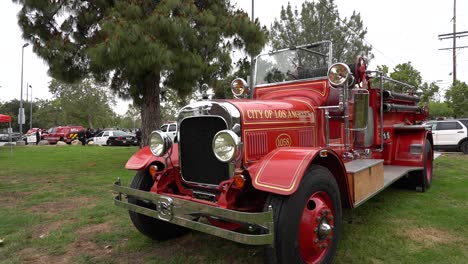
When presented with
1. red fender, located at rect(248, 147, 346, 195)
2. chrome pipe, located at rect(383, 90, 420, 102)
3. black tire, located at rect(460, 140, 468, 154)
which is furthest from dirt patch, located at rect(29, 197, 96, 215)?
black tire, located at rect(460, 140, 468, 154)

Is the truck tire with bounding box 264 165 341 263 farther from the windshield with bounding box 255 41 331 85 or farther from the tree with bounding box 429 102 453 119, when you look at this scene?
the tree with bounding box 429 102 453 119

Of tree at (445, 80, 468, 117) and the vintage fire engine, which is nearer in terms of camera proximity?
the vintage fire engine

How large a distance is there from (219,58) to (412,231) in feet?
22.5

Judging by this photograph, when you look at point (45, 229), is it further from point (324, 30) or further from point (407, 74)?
point (407, 74)

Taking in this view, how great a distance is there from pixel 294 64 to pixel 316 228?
2769 mm

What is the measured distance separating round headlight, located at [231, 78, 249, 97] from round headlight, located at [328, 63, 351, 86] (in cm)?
170

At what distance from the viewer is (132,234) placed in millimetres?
4223

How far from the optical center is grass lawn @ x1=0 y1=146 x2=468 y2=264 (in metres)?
3.50

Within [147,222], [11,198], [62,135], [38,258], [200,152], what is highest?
[62,135]

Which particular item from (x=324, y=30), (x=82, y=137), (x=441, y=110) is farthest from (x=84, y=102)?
(x=441, y=110)

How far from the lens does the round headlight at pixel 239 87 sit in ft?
18.0

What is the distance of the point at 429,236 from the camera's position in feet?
13.0

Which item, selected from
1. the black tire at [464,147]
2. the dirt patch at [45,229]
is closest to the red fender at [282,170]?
the dirt patch at [45,229]

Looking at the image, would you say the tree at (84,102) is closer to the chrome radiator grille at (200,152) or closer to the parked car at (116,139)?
the parked car at (116,139)
